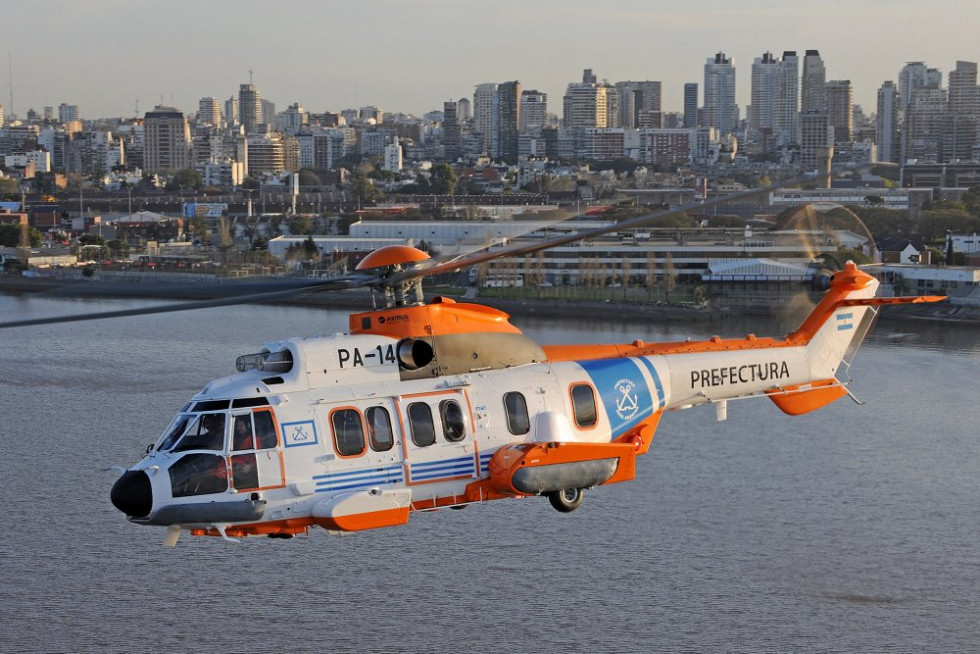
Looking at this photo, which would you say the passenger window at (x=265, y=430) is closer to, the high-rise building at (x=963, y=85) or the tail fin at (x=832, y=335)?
the tail fin at (x=832, y=335)

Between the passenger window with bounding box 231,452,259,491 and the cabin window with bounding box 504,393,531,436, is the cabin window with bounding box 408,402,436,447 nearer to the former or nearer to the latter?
the cabin window with bounding box 504,393,531,436

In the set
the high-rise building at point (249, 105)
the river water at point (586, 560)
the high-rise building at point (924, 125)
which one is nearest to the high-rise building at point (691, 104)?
the high-rise building at point (924, 125)

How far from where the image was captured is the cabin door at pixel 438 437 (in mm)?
3682

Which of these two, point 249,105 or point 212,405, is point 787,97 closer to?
point 249,105

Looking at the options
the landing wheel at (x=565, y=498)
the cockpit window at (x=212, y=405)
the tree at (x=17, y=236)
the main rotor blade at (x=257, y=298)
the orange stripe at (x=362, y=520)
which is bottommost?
the tree at (x=17, y=236)

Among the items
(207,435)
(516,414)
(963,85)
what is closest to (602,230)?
(516,414)

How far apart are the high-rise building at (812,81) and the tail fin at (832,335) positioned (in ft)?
140

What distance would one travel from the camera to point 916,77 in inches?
1783

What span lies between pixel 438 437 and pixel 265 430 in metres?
0.45

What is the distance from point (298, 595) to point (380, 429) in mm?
3128

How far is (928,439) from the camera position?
8.97 m

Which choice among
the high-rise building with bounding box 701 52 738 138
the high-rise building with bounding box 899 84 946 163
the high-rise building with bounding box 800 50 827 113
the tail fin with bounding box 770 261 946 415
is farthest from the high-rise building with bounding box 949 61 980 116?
the tail fin with bounding box 770 261 946 415

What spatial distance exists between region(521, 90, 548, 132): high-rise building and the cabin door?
4638cm

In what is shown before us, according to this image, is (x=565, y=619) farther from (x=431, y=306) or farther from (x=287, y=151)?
(x=287, y=151)
